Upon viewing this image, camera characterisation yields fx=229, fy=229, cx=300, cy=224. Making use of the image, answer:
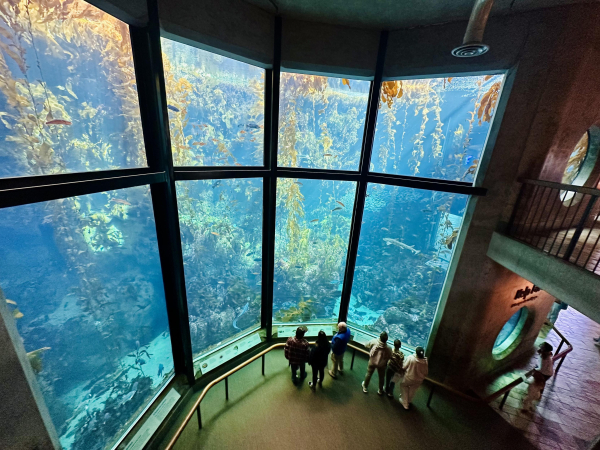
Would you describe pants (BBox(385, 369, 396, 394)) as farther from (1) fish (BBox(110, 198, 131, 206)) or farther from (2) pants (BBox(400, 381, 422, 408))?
(1) fish (BBox(110, 198, 131, 206))

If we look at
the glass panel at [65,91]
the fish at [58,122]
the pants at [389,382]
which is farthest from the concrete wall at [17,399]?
the pants at [389,382]

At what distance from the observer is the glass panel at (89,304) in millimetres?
1847

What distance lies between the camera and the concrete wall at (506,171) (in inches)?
110

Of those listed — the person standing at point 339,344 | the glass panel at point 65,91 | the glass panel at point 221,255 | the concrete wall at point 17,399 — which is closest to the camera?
the concrete wall at point 17,399

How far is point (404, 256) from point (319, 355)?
364 centimetres

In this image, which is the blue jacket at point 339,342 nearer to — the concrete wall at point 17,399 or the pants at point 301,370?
the pants at point 301,370

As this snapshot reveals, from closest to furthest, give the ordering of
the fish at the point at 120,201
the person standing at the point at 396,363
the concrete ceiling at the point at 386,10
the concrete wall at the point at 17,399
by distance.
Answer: the concrete wall at the point at 17,399 < the fish at the point at 120,201 < the concrete ceiling at the point at 386,10 < the person standing at the point at 396,363

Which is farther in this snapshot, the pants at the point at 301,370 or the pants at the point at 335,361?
the pants at the point at 335,361

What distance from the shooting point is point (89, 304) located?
7.63ft

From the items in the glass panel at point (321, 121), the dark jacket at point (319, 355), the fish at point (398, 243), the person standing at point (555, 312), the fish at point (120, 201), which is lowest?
the person standing at point (555, 312)

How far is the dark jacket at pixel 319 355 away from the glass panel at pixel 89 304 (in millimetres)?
2196

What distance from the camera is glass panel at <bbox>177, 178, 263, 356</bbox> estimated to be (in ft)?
12.3

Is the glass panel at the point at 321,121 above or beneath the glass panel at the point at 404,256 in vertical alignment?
above

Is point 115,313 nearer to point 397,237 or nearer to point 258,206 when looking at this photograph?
point 258,206
